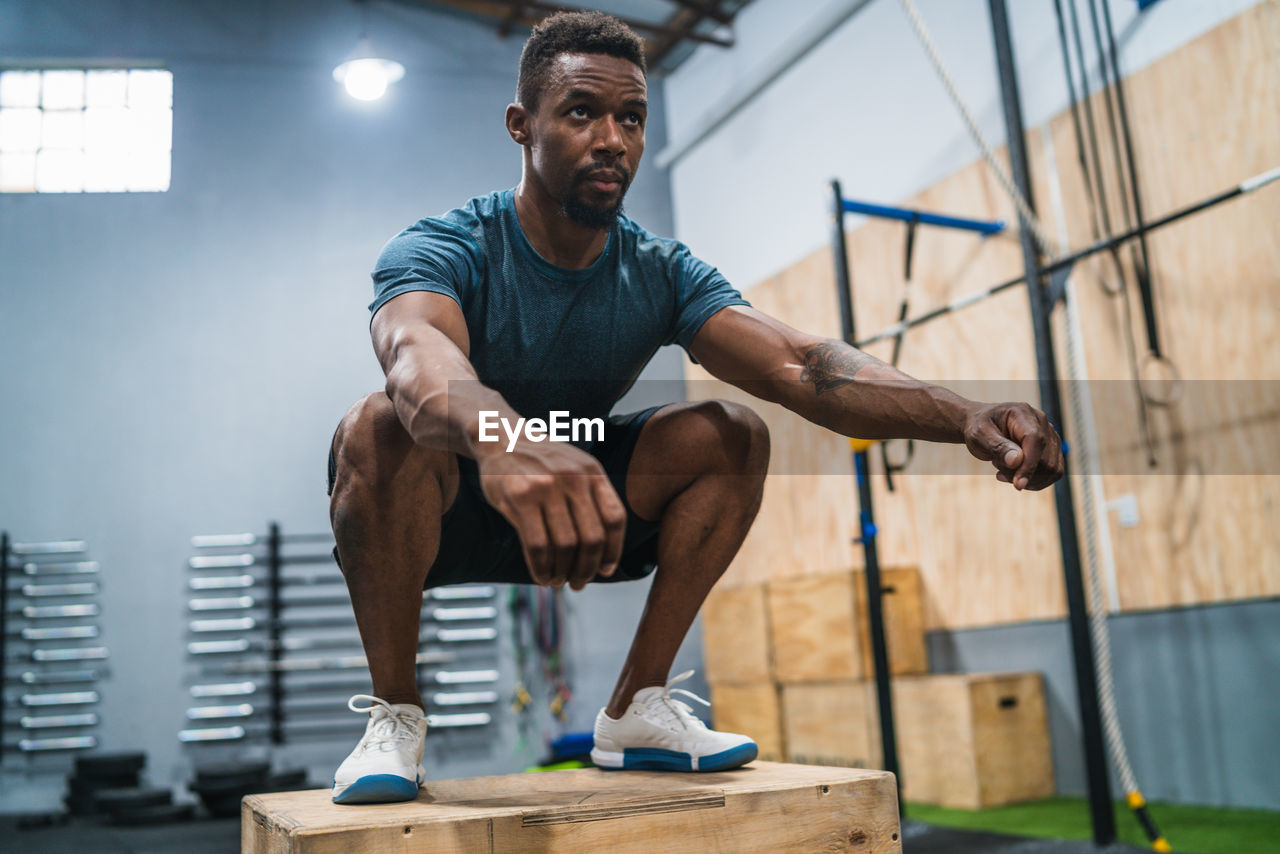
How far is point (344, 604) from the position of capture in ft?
18.1

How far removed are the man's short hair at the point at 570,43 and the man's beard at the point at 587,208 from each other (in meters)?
0.15

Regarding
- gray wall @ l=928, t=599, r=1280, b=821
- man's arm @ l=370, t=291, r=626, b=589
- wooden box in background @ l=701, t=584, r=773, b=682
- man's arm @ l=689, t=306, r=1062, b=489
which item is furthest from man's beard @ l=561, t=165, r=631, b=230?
wooden box in background @ l=701, t=584, r=773, b=682

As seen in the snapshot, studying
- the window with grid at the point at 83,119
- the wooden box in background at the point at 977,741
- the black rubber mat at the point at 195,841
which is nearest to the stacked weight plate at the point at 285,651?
the black rubber mat at the point at 195,841

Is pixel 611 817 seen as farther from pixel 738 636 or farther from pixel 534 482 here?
pixel 738 636

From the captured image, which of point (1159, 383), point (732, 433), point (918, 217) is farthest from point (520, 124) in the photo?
point (1159, 383)

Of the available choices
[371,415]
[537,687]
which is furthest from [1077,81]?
[537,687]

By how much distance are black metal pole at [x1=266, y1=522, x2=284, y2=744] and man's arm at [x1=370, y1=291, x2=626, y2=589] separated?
4599 mm

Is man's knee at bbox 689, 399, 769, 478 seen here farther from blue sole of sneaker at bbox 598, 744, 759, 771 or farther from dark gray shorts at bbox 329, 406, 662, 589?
blue sole of sneaker at bbox 598, 744, 759, 771

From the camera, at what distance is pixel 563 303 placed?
1.54 metres

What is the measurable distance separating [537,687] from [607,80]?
15.5 feet

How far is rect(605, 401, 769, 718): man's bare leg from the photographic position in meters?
1.52

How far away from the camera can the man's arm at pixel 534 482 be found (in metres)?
0.85

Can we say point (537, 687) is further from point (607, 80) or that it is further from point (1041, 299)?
point (607, 80)

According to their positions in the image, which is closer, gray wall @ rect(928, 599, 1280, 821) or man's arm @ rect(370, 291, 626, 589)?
man's arm @ rect(370, 291, 626, 589)
